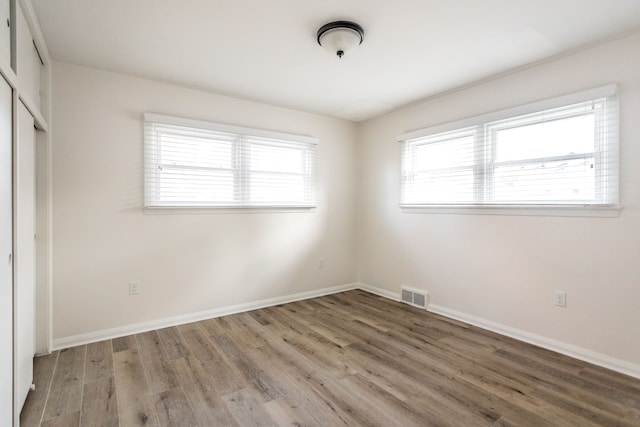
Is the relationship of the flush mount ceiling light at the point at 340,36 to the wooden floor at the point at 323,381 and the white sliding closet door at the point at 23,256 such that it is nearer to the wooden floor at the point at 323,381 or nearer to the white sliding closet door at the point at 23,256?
the white sliding closet door at the point at 23,256

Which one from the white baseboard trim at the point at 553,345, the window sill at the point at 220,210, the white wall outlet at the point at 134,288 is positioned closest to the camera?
the white baseboard trim at the point at 553,345

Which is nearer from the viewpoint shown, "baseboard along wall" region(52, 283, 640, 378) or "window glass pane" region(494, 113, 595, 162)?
"baseboard along wall" region(52, 283, 640, 378)

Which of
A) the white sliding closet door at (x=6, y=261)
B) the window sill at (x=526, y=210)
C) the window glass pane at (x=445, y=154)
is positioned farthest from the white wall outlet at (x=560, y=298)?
the white sliding closet door at (x=6, y=261)

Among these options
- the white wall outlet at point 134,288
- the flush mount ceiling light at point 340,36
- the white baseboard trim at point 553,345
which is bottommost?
the white baseboard trim at point 553,345

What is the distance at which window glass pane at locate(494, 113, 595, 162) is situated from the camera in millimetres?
2623

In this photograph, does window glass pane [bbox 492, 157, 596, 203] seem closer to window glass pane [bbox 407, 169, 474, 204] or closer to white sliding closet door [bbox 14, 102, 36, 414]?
window glass pane [bbox 407, 169, 474, 204]

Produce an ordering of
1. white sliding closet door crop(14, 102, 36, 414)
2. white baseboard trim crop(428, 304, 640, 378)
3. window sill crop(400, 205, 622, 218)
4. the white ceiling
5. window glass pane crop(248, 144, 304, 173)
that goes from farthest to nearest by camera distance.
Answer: window glass pane crop(248, 144, 304, 173) → window sill crop(400, 205, 622, 218) → white baseboard trim crop(428, 304, 640, 378) → the white ceiling → white sliding closet door crop(14, 102, 36, 414)

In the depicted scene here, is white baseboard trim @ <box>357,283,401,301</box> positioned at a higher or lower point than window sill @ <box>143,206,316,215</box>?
lower

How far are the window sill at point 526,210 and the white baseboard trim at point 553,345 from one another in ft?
3.58

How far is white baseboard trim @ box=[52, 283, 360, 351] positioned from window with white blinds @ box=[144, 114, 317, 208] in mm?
1189

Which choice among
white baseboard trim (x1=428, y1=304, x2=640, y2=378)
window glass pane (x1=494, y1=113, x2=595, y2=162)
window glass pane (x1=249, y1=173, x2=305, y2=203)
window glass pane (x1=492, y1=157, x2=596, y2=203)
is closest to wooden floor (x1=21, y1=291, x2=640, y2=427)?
white baseboard trim (x1=428, y1=304, x2=640, y2=378)

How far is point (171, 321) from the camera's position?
3303 mm

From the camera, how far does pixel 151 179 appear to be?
3.20 metres

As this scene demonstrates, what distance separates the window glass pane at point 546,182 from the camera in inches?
103
